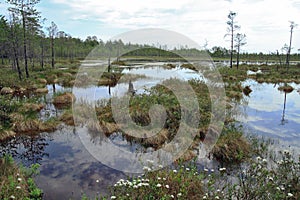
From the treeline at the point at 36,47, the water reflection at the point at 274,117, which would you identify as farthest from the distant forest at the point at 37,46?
the water reflection at the point at 274,117

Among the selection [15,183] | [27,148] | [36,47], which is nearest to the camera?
[15,183]

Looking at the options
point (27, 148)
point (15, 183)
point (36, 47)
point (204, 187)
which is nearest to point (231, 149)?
point (204, 187)

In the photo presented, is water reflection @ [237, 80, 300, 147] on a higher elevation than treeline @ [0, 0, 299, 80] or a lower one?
lower

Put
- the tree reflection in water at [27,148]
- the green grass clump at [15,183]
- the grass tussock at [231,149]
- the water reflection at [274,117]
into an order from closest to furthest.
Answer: the green grass clump at [15,183]
the grass tussock at [231,149]
the tree reflection in water at [27,148]
the water reflection at [274,117]

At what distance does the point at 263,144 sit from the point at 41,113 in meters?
10.4

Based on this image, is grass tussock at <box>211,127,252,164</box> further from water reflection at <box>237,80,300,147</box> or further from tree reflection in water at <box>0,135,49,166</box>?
tree reflection in water at <box>0,135,49,166</box>

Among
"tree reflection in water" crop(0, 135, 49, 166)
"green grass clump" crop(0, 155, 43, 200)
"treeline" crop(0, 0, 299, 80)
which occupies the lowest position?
"tree reflection in water" crop(0, 135, 49, 166)

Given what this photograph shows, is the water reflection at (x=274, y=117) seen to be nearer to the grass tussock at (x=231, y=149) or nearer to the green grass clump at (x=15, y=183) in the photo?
the grass tussock at (x=231, y=149)

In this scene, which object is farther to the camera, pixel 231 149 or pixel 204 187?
pixel 231 149

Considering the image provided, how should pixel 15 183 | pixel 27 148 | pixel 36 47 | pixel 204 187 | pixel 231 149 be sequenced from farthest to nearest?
pixel 36 47 < pixel 27 148 < pixel 231 149 < pixel 204 187 < pixel 15 183

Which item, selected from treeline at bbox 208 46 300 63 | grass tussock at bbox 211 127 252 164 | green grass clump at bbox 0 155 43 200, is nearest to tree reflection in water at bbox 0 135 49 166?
green grass clump at bbox 0 155 43 200

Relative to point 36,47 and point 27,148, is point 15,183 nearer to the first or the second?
point 27,148

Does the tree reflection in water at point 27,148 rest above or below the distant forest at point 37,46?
below

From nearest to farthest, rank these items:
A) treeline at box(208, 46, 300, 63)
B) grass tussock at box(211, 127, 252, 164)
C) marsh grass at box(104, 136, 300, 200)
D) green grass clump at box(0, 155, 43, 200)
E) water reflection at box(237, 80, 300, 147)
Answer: marsh grass at box(104, 136, 300, 200) < green grass clump at box(0, 155, 43, 200) < grass tussock at box(211, 127, 252, 164) < water reflection at box(237, 80, 300, 147) < treeline at box(208, 46, 300, 63)
